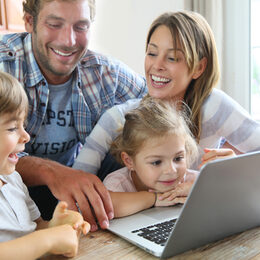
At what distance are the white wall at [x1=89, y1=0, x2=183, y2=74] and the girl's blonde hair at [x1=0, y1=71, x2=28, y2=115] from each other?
1.77 metres

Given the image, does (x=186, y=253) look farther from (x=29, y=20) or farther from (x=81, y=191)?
(x=29, y=20)

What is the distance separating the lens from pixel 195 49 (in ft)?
4.91

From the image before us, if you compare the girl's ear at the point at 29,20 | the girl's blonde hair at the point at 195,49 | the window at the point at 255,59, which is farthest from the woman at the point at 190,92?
the window at the point at 255,59

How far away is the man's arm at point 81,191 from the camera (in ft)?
3.36

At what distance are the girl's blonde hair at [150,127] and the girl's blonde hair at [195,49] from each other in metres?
0.14

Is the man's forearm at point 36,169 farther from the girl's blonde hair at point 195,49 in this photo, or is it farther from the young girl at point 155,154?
the girl's blonde hair at point 195,49

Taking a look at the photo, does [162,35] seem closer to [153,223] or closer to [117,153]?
[117,153]

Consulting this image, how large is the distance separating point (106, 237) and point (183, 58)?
2.76 feet

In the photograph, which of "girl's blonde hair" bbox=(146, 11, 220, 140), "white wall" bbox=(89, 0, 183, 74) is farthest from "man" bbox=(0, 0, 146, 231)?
"white wall" bbox=(89, 0, 183, 74)

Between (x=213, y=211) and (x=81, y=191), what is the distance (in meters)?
0.44

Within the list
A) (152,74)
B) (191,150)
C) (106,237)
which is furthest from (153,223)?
(152,74)

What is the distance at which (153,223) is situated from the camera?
0.99 m

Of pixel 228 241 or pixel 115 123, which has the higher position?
pixel 115 123

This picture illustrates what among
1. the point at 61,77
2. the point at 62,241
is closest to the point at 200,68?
the point at 61,77
